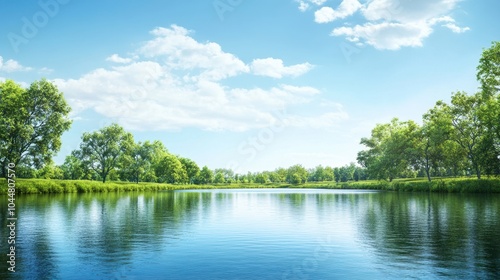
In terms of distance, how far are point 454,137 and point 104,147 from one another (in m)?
112

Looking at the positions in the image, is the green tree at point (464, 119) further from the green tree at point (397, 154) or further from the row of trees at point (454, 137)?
the green tree at point (397, 154)

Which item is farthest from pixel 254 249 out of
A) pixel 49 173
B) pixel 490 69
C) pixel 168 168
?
pixel 49 173

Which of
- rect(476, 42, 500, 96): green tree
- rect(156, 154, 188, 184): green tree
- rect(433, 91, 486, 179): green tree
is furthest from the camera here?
rect(156, 154, 188, 184): green tree

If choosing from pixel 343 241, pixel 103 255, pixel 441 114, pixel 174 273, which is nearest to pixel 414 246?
pixel 343 241

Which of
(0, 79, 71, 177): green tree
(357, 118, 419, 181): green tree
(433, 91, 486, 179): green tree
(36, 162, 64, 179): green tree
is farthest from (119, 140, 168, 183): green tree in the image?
(433, 91, 486, 179): green tree

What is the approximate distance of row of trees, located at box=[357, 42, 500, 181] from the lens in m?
63.4

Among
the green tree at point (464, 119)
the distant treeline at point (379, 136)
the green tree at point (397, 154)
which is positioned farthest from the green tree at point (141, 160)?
the green tree at point (464, 119)

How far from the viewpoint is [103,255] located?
60.0 feet

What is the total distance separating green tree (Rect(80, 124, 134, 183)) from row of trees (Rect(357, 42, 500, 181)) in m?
91.7

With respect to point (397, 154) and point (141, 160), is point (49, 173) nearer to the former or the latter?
point (141, 160)

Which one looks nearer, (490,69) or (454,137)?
(490,69)

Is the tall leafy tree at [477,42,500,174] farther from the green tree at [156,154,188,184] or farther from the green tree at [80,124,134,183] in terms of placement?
the green tree at [156,154,188,184]

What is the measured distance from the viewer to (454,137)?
9250 cm

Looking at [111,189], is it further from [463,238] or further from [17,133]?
[463,238]
